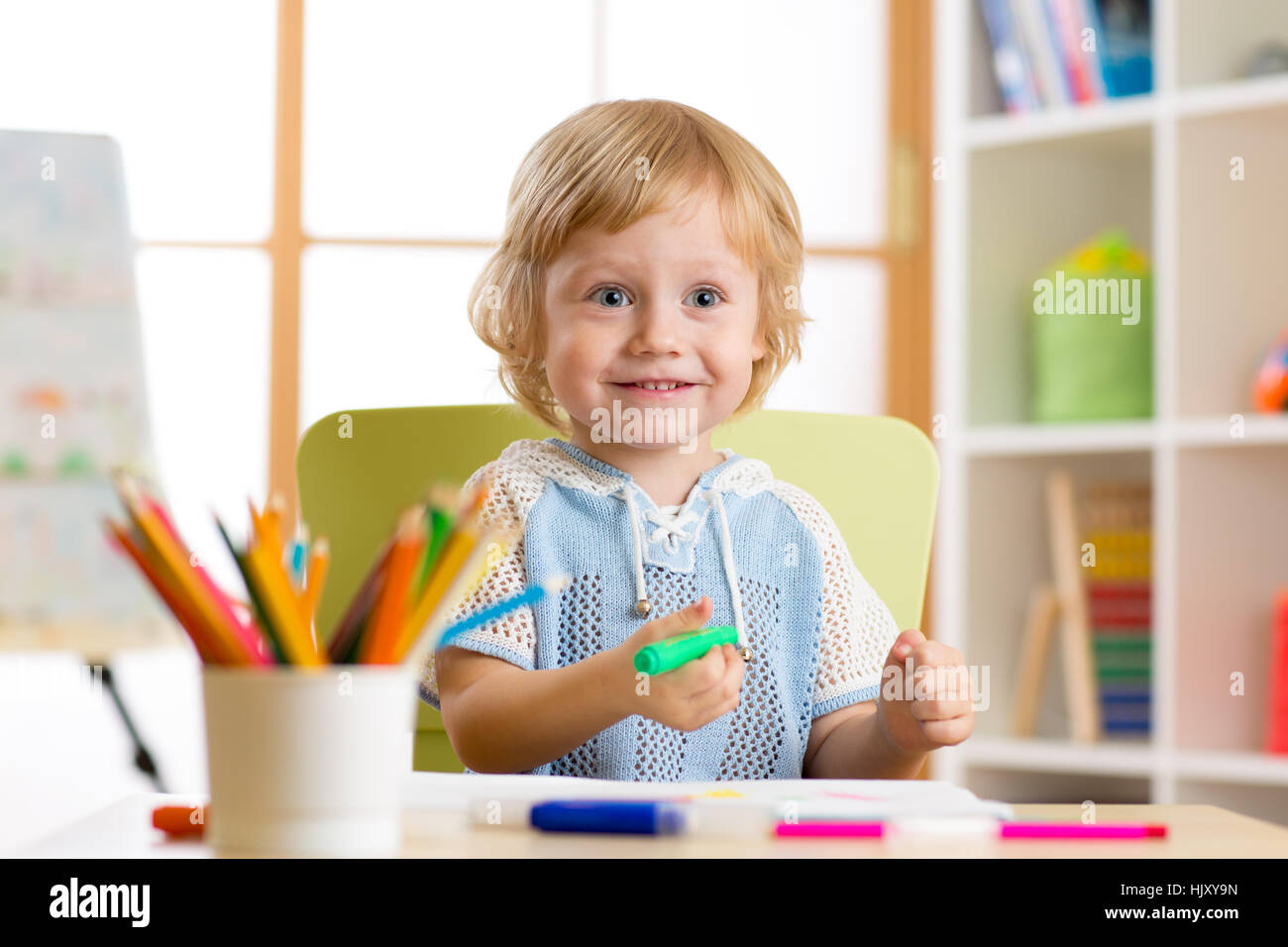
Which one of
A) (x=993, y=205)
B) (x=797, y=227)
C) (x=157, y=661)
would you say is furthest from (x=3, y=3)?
(x=797, y=227)

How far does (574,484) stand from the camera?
1034mm

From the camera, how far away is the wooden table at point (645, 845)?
440 mm

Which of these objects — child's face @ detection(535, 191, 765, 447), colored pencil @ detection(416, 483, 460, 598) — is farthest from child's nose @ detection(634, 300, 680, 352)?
colored pencil @ detection(416, 483, 460, 598)

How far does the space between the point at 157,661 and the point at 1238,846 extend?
233 cm

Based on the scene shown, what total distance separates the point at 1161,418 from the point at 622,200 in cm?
124

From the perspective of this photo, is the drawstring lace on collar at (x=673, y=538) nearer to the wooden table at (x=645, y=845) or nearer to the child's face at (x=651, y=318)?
the child's face at (x=651, y=318)

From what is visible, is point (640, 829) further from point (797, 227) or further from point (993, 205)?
point (993, 205)

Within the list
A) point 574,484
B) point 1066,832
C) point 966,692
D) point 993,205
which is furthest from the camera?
point 993,205

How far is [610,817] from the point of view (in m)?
0.49

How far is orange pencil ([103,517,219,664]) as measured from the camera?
46cm

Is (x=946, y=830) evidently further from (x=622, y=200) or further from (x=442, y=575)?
(x=622, y=200)

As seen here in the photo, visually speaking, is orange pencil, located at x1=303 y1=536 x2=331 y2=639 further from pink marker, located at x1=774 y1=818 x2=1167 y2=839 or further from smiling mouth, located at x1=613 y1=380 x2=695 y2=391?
smiling mouth, located at x1=613 y1=380 x2=695 y2=391

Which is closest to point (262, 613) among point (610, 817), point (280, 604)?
point (280, 604)
